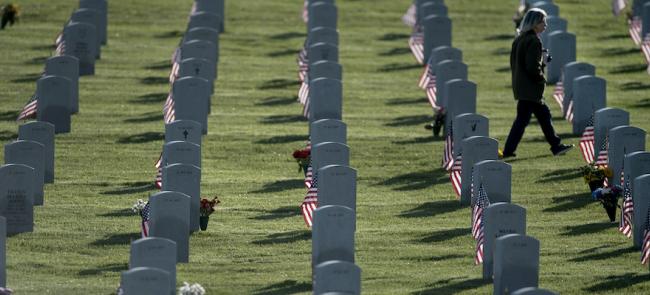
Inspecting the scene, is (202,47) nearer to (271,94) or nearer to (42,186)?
(271,94)

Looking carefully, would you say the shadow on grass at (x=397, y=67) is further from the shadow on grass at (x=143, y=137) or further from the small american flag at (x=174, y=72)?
the shadow on grass at (x=143, y=137)

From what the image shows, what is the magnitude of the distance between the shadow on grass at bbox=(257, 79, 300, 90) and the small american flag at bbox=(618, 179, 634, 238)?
10.8 metres

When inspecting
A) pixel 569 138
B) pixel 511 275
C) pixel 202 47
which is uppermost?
pixel 202 47

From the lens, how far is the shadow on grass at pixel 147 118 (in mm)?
26719

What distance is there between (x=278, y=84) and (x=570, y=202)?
9.14 m

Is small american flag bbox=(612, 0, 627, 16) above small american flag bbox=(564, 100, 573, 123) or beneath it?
above

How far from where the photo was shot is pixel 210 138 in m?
25.5

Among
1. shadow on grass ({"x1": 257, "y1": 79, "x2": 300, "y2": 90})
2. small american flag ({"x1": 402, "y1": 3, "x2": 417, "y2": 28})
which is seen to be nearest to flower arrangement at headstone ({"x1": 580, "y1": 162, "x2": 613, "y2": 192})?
shadow on grass ({"x1": 257, "y1": 79, "x2": 300, "y2": 90})

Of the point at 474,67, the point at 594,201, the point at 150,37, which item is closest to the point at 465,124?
the point at 594,201

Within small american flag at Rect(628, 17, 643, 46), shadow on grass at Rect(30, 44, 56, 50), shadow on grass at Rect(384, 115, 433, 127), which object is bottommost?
shadow on grass at Rect(384, 115, 433, 127)

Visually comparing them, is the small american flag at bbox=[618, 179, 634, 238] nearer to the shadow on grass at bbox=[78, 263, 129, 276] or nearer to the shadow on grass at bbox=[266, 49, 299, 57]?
the shadow on grass at bbox=[78, 263, 129, 276]

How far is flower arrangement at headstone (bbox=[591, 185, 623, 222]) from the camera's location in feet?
66.5

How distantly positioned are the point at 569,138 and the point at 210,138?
5.59 metres

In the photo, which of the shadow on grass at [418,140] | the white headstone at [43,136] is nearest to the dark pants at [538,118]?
the shadow on grass at [418,140]
